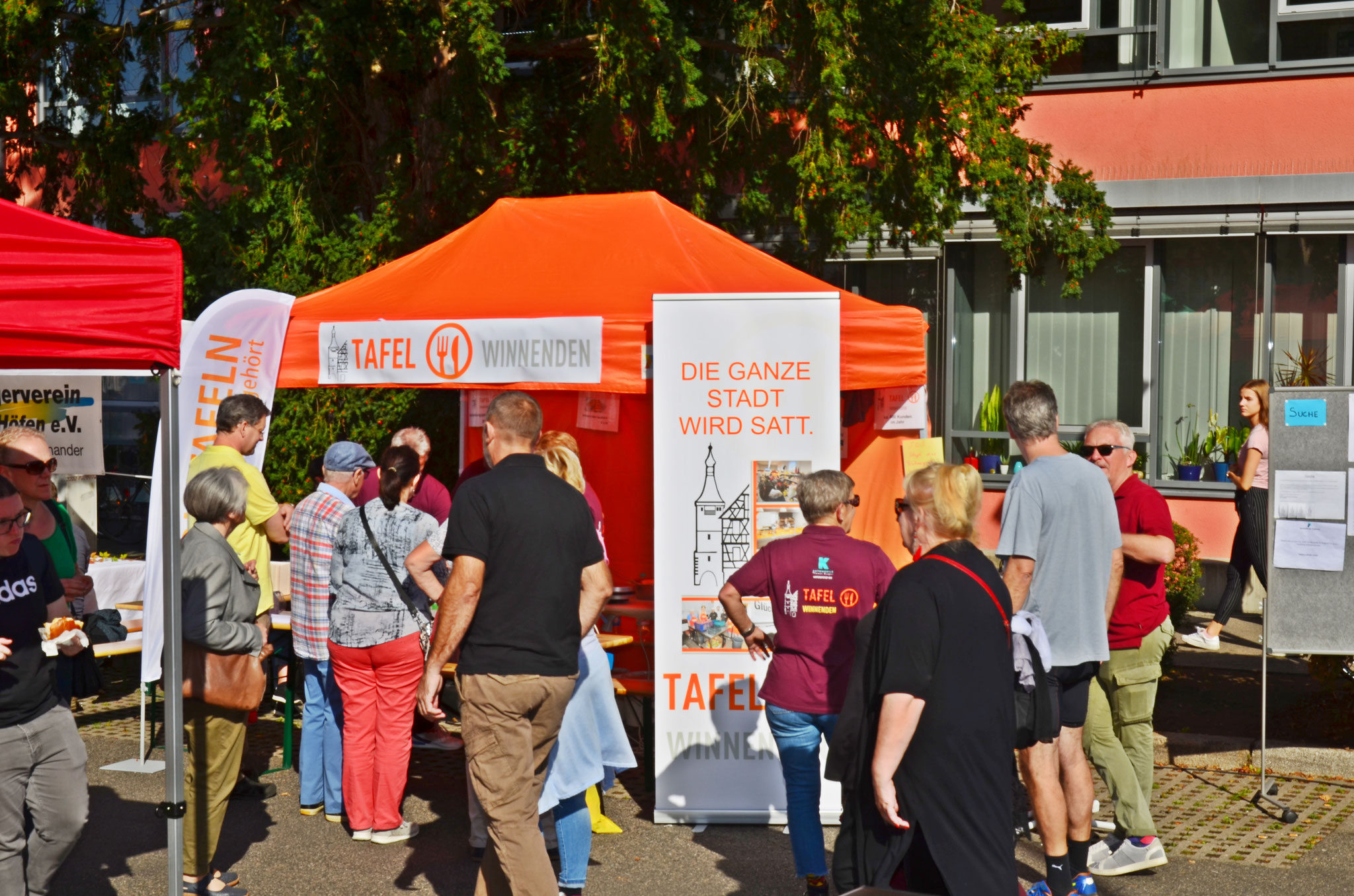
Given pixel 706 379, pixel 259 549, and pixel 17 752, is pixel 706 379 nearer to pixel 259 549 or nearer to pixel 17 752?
pixel 259 549

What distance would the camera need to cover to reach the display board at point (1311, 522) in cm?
686

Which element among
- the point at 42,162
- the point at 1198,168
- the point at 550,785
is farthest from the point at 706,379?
the point at 1198,168

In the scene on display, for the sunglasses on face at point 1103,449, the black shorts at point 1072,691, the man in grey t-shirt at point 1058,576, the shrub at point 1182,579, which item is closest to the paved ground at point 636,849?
the man in grey t-shirt at point 1058,576

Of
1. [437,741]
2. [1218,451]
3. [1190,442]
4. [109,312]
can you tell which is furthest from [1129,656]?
[1190,442]

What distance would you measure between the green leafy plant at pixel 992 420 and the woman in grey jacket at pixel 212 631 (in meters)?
10.0

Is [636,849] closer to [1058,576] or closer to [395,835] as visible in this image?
[395,835]

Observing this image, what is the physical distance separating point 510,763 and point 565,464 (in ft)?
6.14

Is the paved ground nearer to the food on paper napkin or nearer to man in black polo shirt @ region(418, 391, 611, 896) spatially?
man in black polo shirt @ region(418, 391, 611, 896)

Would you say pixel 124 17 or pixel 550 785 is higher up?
pixel 124 17

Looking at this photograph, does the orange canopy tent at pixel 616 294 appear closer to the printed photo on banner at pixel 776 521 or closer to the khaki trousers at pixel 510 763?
the printed photo on banner at pixel 776 521

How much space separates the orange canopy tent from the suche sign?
0.23 ft

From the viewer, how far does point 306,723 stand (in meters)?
6.71

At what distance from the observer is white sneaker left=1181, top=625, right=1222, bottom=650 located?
10.2 meters

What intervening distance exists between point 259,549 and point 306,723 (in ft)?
2.96
